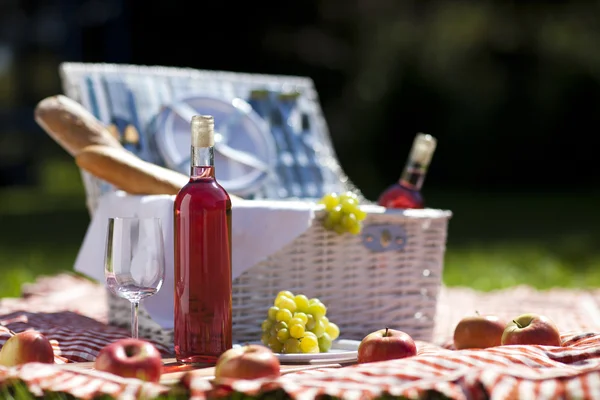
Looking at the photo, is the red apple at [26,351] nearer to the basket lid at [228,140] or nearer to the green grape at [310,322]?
the green grape at [310,322]

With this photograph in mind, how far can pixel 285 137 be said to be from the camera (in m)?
4.09

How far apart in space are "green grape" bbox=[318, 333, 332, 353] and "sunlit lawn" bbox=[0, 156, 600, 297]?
2245mm

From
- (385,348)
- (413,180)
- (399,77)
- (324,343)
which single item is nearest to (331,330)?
(324,343)

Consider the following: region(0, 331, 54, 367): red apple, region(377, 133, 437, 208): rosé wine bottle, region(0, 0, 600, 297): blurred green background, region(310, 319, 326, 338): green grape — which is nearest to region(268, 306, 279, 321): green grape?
region(310, 319, 326, 338): green grape

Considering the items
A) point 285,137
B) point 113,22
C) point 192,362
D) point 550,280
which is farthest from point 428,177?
point 192,362

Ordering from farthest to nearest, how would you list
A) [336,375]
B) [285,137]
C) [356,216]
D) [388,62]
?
1. [388,62]
2. [285,137]
3. [356,216]
4. [336,375]

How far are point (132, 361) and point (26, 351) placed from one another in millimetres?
369

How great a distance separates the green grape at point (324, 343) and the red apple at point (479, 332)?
38 centimetres

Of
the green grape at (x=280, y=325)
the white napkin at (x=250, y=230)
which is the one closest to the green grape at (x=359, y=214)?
the white napkin at (x=250, y=230)

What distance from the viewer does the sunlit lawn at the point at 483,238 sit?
5266 millimetres

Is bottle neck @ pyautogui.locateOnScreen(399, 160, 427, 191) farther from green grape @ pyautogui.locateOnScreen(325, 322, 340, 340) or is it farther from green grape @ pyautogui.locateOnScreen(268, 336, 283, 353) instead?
green grape @ pyautogui.locateOnScreen(268, 336, 283, 353)

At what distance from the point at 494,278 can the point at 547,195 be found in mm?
5584

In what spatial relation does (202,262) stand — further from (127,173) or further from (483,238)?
(483,238)

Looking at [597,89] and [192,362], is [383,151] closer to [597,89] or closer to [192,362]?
[597,89]
